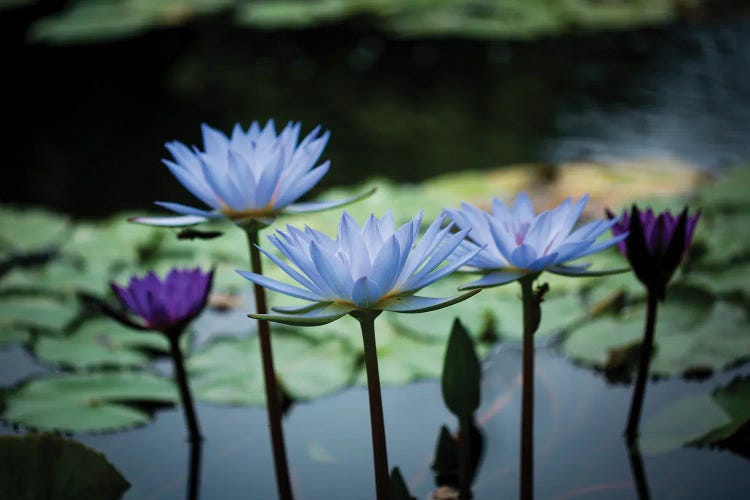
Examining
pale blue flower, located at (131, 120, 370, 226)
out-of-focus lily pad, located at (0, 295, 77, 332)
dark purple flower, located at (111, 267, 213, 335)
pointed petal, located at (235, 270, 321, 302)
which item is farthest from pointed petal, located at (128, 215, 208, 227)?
out-of-focus lily pad, located at (0, 295, 77, 332)

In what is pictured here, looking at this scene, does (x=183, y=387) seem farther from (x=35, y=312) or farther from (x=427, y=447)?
(x=35, y=312)

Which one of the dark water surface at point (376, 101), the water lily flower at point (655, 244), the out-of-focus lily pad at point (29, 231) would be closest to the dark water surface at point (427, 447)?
the water lily flower at point (655, 244)

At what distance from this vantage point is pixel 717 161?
10.5 feet

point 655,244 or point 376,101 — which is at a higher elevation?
point 376,101

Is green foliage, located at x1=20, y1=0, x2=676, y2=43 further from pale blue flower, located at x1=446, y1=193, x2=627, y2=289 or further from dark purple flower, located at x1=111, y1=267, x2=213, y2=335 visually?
pale blue flower, located at x1=446, y1=193, x2=627, y2=289

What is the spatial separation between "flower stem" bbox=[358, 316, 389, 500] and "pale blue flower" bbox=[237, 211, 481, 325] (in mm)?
31

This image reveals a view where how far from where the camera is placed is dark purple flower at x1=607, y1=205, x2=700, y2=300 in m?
1.03

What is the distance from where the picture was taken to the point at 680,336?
1.57 meters

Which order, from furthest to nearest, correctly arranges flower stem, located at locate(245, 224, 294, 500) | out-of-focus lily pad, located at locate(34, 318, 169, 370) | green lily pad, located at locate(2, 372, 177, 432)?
out-of-focus lily pad, located at locate(34, 318, 169, 370), green lily pad, located at locate(2, 372, 177, 432), flower stem, located at locate(245, 224, 294, 500)

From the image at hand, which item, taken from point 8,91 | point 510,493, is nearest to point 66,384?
point 510,493

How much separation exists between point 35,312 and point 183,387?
0.76 meters

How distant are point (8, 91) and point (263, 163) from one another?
4.70 meters

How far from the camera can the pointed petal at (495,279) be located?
880 millimetres

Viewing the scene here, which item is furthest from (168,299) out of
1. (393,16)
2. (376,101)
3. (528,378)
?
(393,16)
